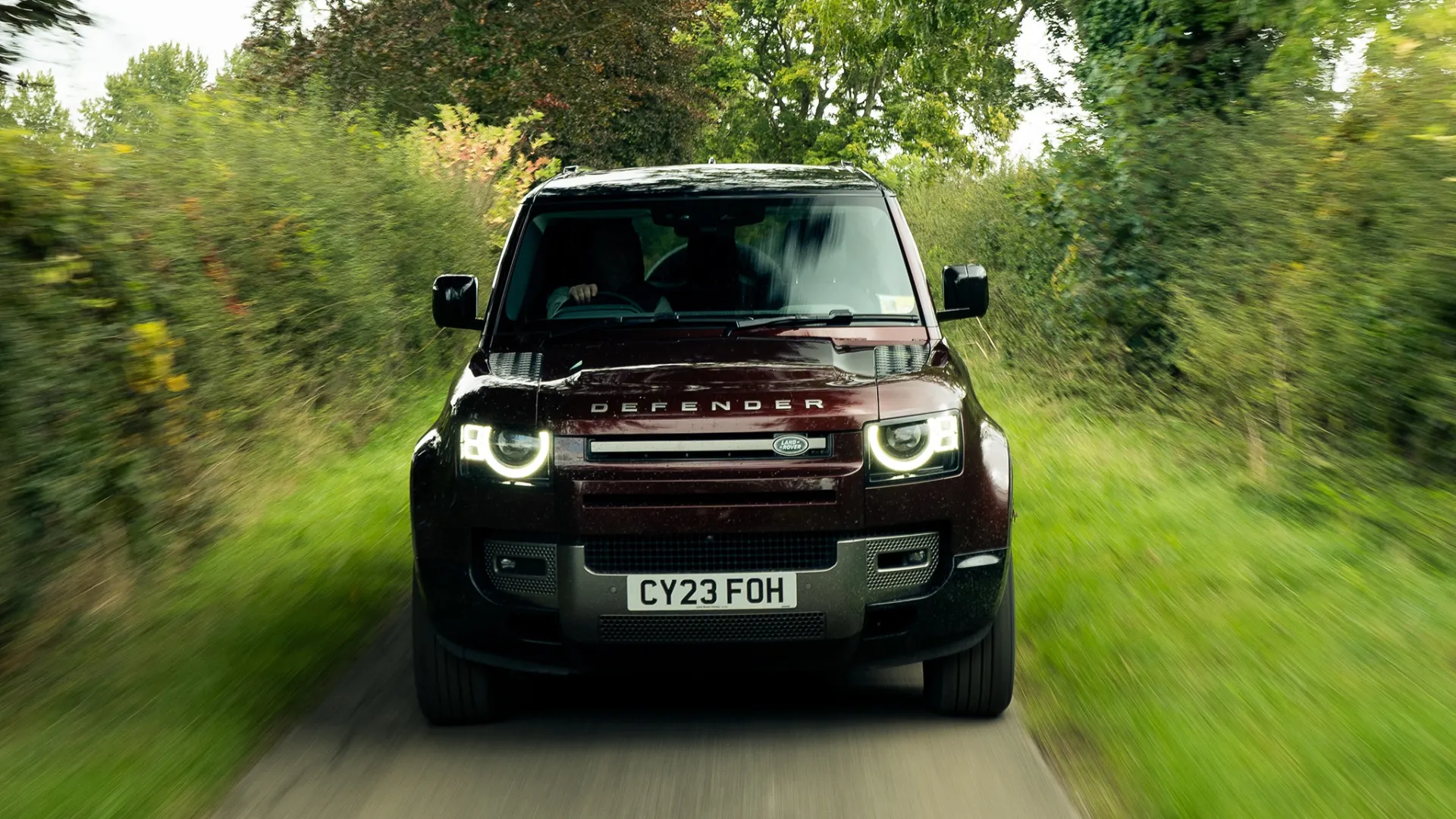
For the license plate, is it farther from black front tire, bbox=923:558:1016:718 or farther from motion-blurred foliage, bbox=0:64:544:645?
motion-blurred foliage, bbox=0:64:544:645

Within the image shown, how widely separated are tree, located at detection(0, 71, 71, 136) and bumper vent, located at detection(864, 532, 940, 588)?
399 centimetres

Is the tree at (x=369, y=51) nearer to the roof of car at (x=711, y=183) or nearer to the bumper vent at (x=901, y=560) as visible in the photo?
the roof of car at (x=711, y=183)

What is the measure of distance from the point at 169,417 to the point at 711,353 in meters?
3.68

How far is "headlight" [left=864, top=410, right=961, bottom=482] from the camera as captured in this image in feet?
14.9

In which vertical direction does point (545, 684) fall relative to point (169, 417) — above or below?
below

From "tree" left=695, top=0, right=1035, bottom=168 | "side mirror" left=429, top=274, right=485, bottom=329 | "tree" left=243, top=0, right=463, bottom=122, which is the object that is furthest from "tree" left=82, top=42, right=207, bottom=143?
"tree" left=695, top=0, right=1035, bottom=168

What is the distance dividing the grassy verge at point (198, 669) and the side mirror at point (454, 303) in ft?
4.57

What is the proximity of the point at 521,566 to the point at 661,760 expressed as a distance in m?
0.74

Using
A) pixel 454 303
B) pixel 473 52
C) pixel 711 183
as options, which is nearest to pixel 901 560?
pixel 711 183

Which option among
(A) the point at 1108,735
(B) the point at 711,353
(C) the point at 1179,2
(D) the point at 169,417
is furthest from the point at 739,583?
(C) the point at 1179,2

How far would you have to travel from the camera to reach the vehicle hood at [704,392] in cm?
452

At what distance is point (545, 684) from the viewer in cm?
549

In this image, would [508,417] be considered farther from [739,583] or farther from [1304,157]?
[1304,157]

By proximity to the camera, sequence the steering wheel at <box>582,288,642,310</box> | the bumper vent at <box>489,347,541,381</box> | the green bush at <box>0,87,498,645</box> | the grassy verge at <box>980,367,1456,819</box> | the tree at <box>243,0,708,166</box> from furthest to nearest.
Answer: the tree at <box>243,0,708,166</box> < the steering wheel at <box>582,288,642,310</box> < the green bush at <box>0,87,498,645</box> < the bumper vent at <box>489,347,541,381</box> < the grassy verge at <box>980,367,1456,819</box>
